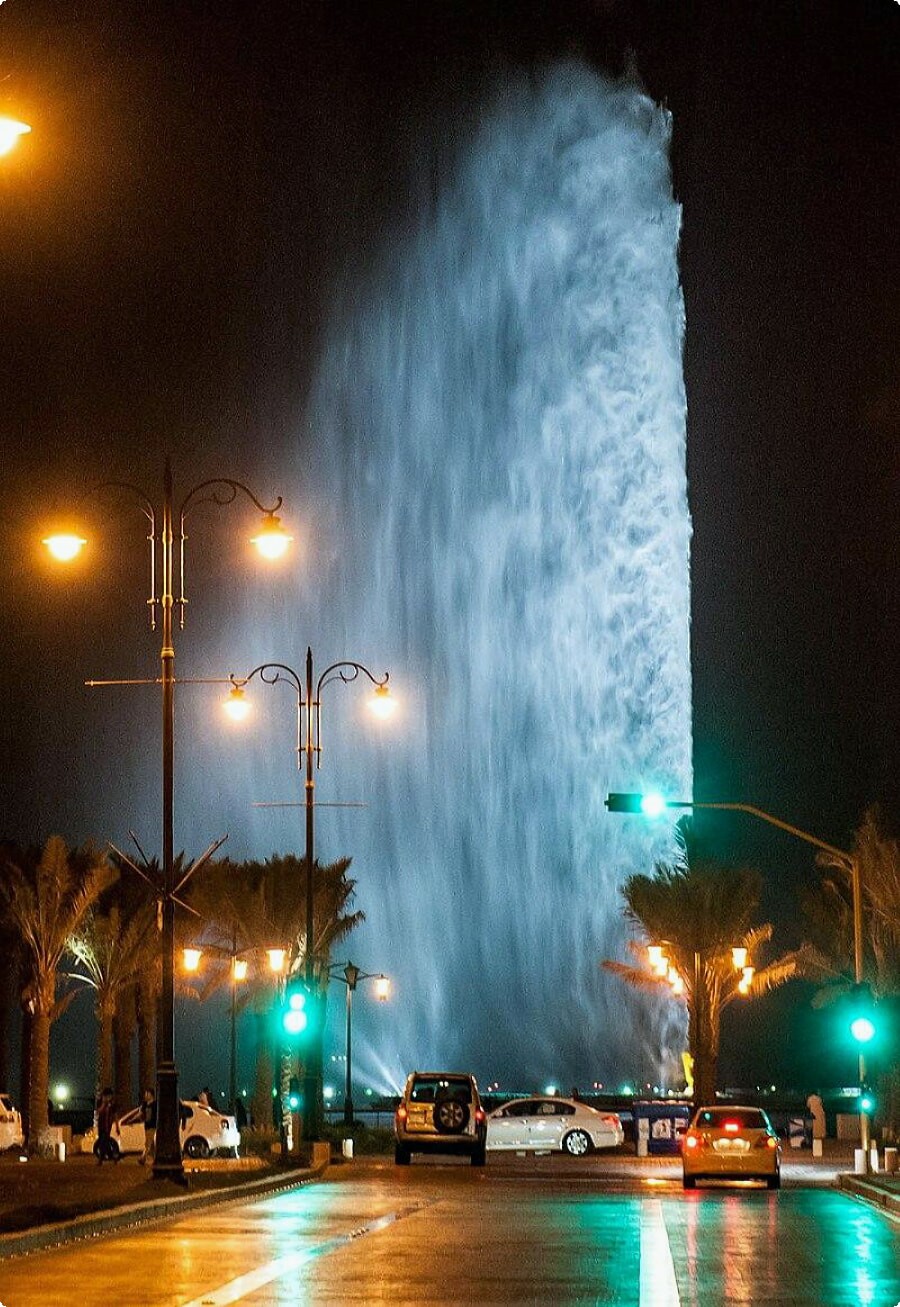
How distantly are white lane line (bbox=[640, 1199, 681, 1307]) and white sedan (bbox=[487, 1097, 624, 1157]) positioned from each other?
25897mm

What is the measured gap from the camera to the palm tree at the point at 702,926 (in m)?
64.8

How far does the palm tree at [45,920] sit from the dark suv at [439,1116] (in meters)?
18.4

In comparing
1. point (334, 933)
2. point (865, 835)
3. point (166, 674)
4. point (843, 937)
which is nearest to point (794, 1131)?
point (843, 937)

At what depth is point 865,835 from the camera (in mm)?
59188

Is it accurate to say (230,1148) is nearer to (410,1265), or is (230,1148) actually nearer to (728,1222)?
(728,1222)

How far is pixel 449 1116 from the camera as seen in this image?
144 ft

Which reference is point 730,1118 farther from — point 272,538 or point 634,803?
point 272,538

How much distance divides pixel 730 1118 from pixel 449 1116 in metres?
7.36

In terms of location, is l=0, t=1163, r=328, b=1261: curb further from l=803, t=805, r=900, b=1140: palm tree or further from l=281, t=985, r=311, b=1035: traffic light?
l=803, t=805, r=900, b=1140: palm tree

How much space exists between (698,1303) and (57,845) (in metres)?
47.3

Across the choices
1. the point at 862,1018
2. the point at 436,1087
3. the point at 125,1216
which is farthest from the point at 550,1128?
the point at 125,1216

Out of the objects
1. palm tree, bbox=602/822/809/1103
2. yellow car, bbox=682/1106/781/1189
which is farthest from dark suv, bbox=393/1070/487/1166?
palm tree, bbox=602/822/809/1103

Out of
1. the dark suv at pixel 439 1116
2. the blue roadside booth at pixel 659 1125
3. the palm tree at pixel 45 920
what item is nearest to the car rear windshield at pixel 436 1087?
the dark suv at pixel 439 1116

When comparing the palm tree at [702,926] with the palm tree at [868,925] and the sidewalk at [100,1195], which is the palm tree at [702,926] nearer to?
the palm tree at [868,925]
